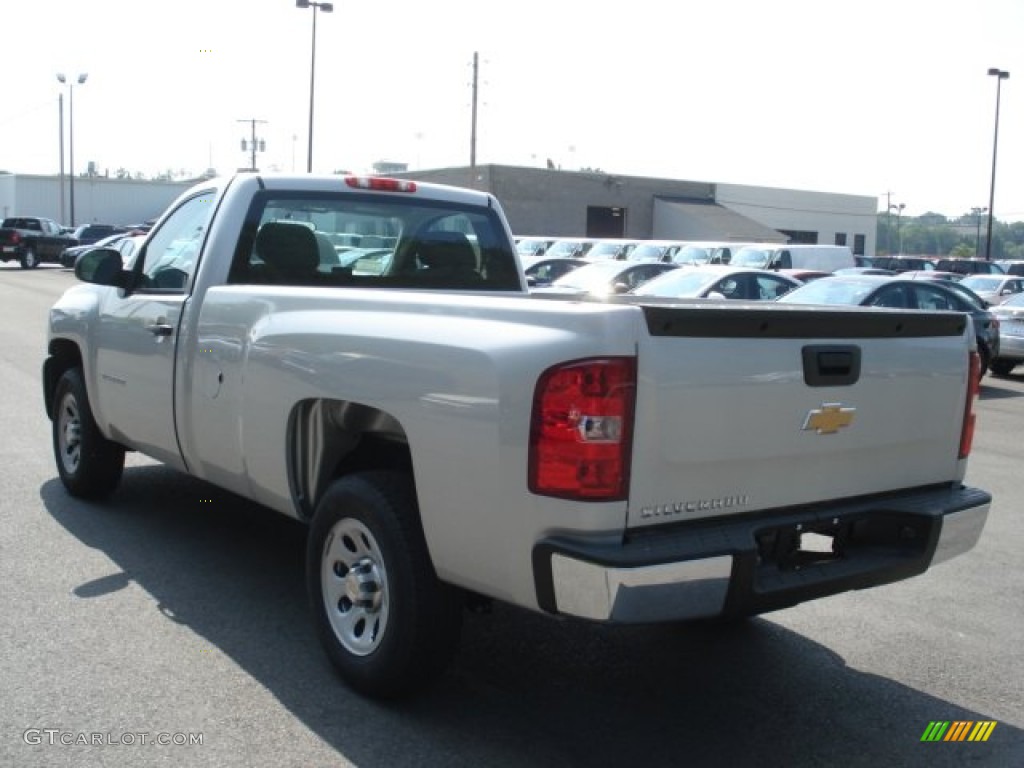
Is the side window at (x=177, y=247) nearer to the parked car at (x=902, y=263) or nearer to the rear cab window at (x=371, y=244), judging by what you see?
the rear cab window at (x=371, y=244)

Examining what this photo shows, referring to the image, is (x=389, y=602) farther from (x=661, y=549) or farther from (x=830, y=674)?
(x=830, y=674)

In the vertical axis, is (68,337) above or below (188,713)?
above

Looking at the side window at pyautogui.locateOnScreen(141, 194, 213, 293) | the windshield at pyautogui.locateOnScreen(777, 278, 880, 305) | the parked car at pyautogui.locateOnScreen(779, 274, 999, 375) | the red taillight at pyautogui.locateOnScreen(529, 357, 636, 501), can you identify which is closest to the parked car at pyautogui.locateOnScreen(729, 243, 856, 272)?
the parked car at pyautogui.locateOnScreen(779, 274, 999, 375)

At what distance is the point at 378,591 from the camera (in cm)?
435

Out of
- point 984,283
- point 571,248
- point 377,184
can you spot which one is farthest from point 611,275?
point 377,184

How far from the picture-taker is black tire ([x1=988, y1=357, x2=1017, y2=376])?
61.5ft

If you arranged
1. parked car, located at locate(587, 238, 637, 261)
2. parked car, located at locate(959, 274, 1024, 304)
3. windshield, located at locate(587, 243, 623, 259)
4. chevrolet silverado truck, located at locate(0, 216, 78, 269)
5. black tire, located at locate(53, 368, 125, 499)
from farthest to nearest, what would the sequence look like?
chevrolet silverado truck, located at locate(0, 216, 78, 269) → windshield, located at locate(587, 243, 623, 259) → parked car, located at locate(587, 238, 637, 261) → parked car, located at locate(959, 274, 1024, 304) → black tire, located at locate(53, 368, 125, 499)

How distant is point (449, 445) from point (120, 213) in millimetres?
85292

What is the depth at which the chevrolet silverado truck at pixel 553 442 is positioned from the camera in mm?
3514

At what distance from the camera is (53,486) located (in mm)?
7785

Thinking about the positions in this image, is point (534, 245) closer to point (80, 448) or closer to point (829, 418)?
point (80, 448)

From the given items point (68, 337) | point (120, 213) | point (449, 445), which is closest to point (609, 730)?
point (449, 445)

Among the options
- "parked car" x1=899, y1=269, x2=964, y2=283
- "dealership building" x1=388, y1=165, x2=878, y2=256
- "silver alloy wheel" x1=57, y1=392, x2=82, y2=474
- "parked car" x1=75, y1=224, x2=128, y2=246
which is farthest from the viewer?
"dealership building" x1=388, y1=165, x2=878, y2=256

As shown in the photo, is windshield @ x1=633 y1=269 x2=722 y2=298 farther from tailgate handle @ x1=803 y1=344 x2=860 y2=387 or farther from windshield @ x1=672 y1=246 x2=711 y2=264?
tailgate handle @ x1=803 y1=344 x2=860 y2=387
